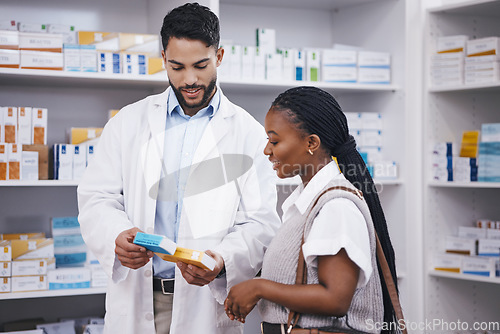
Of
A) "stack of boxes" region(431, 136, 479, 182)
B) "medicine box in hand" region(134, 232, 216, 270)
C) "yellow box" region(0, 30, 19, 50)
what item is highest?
"yellow box" region(0, 30, 19, 50)

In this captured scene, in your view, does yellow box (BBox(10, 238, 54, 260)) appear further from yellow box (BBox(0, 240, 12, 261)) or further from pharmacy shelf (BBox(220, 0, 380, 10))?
pharmacy shelf (BBox(220, 0, 380, 10))

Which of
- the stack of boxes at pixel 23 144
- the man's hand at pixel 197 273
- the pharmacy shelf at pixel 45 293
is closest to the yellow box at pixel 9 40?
the stack of boxes at pixel 23 144

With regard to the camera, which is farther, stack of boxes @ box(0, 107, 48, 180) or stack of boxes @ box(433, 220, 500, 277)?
stack of boxes @ box(433, 220, 500, 277)

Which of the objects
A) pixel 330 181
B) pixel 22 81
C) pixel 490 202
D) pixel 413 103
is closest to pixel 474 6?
pixel 413 103

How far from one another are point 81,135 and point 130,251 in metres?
1.20

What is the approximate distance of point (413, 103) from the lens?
3.07 meters

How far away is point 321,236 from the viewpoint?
1319mm

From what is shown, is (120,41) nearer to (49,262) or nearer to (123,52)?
(123,52)

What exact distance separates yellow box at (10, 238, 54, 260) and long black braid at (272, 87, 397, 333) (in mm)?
1577

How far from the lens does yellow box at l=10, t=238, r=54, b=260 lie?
259 centimetres

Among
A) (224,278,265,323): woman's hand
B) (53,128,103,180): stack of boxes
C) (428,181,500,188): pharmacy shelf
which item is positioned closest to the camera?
(224,278,265,323): woman's hand

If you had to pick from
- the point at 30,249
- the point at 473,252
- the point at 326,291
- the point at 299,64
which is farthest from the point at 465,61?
the point at 30,249

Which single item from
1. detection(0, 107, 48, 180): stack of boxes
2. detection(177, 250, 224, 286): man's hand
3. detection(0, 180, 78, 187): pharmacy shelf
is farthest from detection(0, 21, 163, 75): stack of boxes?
detection(177, 250, 224, 286): man's hand

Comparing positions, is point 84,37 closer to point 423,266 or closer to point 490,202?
point 423,266
